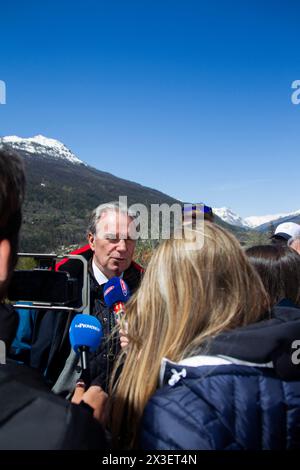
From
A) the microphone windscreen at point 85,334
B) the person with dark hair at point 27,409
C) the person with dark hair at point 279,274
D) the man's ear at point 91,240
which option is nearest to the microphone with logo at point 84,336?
the microphone windscreen at point 85,334

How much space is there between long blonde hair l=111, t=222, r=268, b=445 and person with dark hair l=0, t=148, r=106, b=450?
0.50m

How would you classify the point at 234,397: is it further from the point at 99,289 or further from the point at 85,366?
the point at 99,289

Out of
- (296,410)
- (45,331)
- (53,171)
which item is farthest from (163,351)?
(53,171)

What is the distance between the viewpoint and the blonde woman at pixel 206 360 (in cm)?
122

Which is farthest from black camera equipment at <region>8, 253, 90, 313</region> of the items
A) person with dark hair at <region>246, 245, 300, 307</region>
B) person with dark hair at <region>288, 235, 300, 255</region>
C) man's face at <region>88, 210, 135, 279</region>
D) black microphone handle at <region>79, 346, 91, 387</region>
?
person with dark hair at <region>288, 235, 300, 255</region>

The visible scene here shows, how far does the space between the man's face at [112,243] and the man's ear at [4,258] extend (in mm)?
2167

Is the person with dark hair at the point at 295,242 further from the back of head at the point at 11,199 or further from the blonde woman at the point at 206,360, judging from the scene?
the back of head at the point at 11,199

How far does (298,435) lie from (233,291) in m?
0.48

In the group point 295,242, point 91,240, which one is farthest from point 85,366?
point 295,242

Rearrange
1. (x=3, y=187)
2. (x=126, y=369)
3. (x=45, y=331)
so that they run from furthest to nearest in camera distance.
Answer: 1. (x=45, y=331)
2. (x=126, y=369)
3. (x=3, y=187)

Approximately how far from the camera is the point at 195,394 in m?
1.26

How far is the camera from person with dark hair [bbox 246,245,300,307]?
8.07 ft
